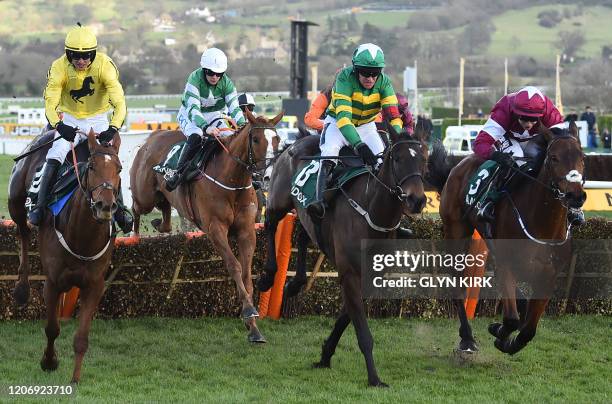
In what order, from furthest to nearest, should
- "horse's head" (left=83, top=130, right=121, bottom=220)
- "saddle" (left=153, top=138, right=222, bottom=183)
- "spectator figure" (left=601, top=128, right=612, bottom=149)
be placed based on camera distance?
"spectator figure" (left=601, top=128, right=612, bottom=149) → "saddle" (left=153, top=138, right=222, bottom=183) → "horse's head" (left=83, top=130, right=121, bottom=220)

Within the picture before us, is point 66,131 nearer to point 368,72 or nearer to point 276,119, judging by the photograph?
point 276,119

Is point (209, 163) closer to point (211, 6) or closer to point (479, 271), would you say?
point (479, 271)

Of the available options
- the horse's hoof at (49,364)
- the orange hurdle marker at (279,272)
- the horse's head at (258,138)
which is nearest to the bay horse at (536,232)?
the orange hurdle marker at (279,272)

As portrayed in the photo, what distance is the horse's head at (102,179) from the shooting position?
6703 millimetres

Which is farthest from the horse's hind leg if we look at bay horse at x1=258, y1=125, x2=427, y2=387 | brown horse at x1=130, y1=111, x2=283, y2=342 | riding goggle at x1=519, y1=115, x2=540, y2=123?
riding goggle at x1=519, y1=115, x2=540, y2=123

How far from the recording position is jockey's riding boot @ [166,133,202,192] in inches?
389

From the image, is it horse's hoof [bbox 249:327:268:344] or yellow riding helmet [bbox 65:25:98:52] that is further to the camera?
horse's hoof [bbox 249:327:268:344]

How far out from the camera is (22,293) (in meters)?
8.77

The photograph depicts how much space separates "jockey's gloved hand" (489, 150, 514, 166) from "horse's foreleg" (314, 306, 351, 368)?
63.6 inches

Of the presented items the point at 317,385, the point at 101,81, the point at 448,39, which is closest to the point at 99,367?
the point at 317,385

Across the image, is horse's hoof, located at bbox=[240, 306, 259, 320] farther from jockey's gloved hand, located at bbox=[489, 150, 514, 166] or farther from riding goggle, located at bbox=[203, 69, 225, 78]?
riding goggle, located at bbox=[203, 69, 225, 78]

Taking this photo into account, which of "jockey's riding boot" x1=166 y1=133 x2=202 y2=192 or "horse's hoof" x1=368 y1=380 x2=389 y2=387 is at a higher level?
"jockey's riding boot" x1=166 y1=133 x2=202 y2=192

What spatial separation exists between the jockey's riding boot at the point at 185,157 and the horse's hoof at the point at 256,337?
76.2 inches

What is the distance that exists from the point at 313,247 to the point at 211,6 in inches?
4707
